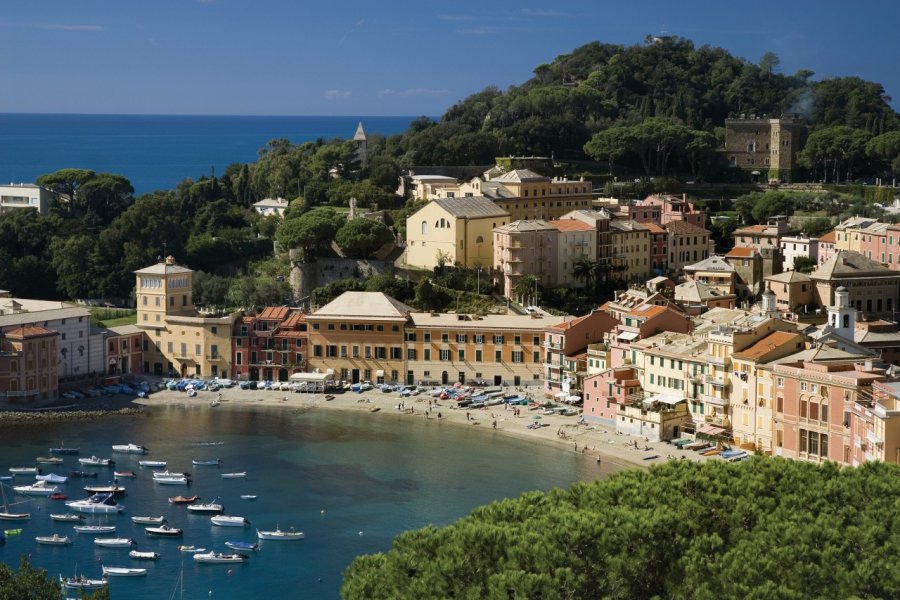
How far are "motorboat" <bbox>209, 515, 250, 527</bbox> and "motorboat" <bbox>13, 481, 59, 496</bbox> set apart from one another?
3841 mm

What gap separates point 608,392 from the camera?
32.1m

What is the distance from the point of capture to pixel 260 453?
3072 cm

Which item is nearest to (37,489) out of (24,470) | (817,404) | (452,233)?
(24,470)

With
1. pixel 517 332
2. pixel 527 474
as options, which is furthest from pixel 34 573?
pixel 517 332

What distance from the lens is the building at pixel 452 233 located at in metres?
40.2

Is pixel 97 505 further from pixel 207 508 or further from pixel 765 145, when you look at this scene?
pixel 765 145

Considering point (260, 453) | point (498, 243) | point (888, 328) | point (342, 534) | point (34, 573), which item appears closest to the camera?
point (34, 573)

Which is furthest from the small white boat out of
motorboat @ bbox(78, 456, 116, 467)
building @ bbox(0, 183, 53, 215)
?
building @ bbox(0, 183, 53, 215)

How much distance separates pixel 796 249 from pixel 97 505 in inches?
872

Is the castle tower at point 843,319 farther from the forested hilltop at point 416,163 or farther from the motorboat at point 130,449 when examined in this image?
the motorboat at point 130,449

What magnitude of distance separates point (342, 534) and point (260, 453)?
5.89 meters

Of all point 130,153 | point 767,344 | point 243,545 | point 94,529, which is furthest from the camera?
point 130,153

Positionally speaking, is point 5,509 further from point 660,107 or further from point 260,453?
point 660,107

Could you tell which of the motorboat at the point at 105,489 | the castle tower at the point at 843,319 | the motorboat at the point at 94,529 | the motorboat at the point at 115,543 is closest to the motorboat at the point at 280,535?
the motorboat at the point at 115,543
